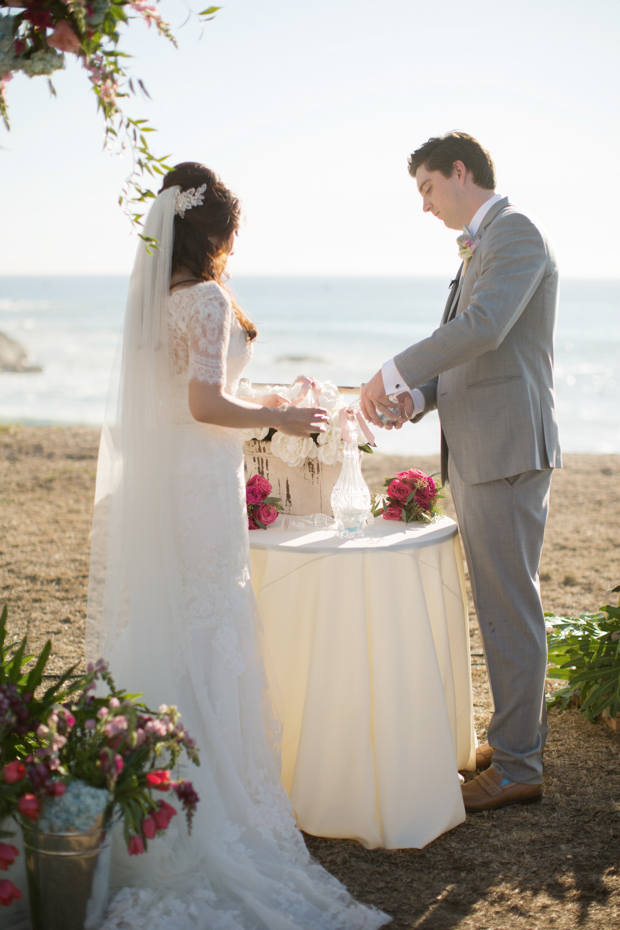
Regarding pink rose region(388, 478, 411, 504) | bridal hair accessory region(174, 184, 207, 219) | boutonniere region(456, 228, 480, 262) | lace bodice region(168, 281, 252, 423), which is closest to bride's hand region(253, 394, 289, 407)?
lace bodice region(168, 281, 252, 423)

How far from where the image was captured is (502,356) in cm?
284

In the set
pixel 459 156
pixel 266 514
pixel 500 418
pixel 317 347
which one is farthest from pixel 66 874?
pixel 317 347

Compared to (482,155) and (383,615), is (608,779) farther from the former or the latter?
(482,155)

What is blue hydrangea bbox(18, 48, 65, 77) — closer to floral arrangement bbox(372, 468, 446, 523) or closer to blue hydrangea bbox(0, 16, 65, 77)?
blue hydrangea bbox(0, 16, 65, 77)

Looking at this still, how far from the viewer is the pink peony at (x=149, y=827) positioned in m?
1.79

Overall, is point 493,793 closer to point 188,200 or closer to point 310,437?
point 310,437

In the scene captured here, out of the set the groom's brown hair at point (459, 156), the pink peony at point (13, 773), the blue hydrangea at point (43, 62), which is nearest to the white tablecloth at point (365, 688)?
the pink peony at point (13, 773)

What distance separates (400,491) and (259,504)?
58cm

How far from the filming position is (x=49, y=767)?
1.90 m

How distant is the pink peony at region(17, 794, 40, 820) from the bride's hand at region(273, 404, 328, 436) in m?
1.34

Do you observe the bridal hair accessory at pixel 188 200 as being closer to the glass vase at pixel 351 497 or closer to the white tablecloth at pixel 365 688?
the glass vase at pixel 351 497

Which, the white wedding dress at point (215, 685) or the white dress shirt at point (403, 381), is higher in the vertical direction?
the white dress shirt at point (403, 381)

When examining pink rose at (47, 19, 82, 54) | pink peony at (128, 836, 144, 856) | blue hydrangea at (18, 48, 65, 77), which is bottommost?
pink peony at (128, 836, 144, 856)

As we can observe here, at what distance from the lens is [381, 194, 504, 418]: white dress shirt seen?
9.41 ft
